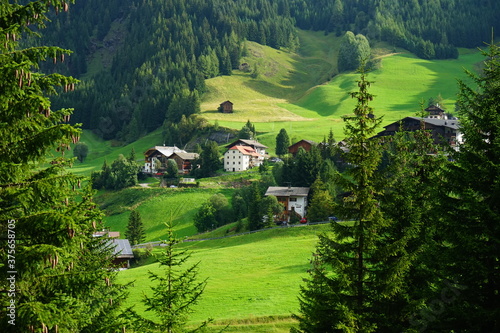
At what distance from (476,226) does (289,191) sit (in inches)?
2971

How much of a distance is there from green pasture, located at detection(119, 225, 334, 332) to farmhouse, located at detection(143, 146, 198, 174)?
59030 mm

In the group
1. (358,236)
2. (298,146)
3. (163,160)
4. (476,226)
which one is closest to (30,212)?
(358,236)

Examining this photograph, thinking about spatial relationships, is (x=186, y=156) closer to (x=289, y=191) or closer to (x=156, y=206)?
(x=156, y=206)

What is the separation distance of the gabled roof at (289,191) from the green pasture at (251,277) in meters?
16.0

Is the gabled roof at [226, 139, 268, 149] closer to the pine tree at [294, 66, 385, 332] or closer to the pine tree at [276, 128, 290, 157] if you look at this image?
the pine tree at [276, 128, 290, 157]

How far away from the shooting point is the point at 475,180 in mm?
14953

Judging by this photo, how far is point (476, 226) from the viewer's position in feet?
47.1

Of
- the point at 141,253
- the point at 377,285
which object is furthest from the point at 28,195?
the point at 141,253

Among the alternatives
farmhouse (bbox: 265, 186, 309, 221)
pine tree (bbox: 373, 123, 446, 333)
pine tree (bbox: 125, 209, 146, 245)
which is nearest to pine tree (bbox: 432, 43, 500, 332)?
pine tree (bbox: 373, 123, 446, 333)

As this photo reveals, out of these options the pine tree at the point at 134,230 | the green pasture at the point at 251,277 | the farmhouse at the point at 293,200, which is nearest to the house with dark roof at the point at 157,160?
the pine tree at the point at 134,230

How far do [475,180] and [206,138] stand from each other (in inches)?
5777

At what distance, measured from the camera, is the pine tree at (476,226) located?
14.0m

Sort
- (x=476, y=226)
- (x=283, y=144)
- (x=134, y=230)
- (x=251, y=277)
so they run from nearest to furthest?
(x=476, y=226), (x=251, y=277), (x=134, y=230), (x=283, y=144)

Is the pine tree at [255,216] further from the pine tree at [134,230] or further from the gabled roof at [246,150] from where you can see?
the gabled roof at [246,150]
